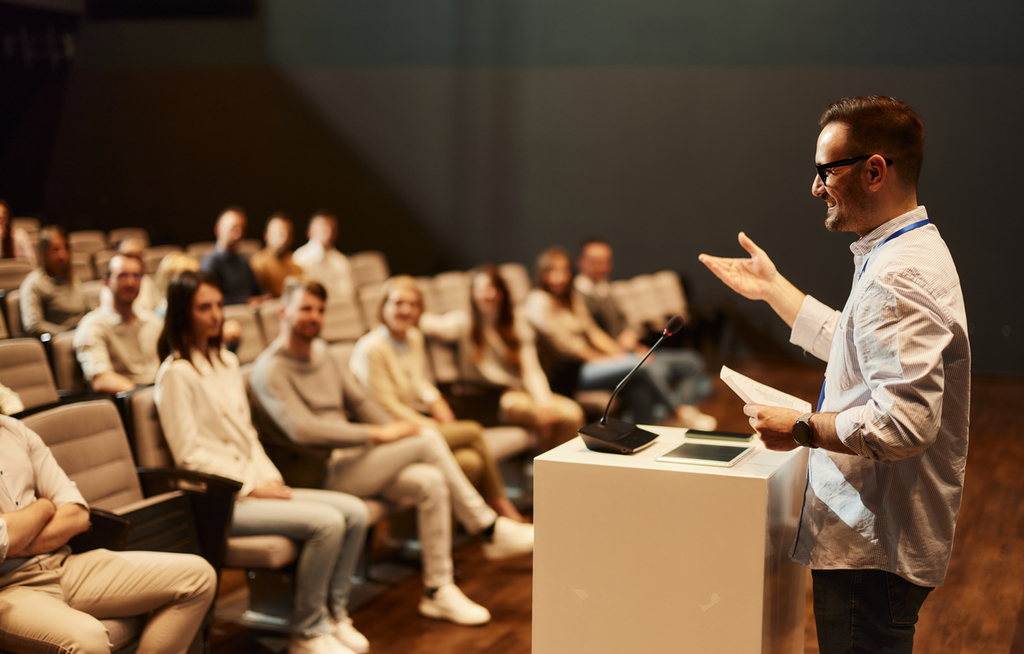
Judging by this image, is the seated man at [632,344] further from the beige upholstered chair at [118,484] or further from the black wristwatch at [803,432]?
the black wristwatch at [803,432]

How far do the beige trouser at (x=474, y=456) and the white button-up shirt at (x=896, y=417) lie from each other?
2.01 metres

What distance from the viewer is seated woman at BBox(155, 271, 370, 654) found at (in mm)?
2615

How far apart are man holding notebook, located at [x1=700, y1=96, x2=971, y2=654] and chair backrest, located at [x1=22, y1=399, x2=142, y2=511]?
181 centimetres

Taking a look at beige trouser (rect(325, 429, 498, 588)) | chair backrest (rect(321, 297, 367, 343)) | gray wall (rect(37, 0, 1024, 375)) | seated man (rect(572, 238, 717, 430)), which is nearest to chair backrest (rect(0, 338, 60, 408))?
beige trouser (rect(325, 429, 498, 588))

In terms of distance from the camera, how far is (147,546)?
2361 mm

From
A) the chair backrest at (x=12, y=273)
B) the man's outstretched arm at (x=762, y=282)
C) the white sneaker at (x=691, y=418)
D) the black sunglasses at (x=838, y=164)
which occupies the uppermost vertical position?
the black sunglasses at (x=838, y=164)

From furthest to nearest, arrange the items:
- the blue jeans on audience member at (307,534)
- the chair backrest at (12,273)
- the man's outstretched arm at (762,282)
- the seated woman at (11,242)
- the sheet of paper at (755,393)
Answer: the seated woman at (11,242)
the chair backrest at (12,273)
the blue jeans on audience member at (307,534)
the man's outstretched arm at (762,282)
the sheet of paper at (755,393)

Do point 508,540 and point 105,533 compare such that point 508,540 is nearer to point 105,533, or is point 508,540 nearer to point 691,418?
point 105,533

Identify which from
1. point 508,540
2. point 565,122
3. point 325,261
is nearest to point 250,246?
point 325,261

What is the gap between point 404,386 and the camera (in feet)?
11.7

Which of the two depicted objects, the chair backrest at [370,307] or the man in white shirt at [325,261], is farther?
the man in white shirt at [325,261]

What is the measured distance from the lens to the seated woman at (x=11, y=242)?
590 cm

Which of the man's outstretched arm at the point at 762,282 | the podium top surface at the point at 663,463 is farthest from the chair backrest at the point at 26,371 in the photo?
the man's outstretched arm at the point at 762,282

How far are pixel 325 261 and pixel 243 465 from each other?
13.5 ft
